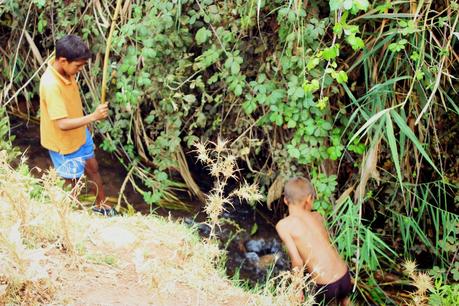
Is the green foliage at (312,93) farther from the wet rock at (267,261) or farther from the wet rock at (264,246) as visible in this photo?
the wet rock at (267,261)

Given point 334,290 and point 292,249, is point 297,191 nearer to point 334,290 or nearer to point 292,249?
point 292,249

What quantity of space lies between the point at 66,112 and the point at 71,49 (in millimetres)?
353

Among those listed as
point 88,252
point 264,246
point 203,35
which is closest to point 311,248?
point 264,246

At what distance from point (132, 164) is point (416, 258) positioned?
6.79 feet

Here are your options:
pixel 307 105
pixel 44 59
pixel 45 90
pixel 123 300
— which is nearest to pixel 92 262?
pixel 123 300

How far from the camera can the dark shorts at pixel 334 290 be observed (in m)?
2.95

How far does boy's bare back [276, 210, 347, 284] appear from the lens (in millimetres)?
2926

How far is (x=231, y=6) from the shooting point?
11.3 feet

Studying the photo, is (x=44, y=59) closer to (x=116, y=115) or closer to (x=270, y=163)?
(x=116, y=115)

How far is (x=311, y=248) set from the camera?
2.92 metres

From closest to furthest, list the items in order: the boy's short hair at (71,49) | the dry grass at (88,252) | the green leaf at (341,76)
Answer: the dry grass at (88,252) < the green leaf at (341,76) < the boy's short hair at (71,49)

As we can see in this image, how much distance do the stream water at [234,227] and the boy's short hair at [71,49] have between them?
0.82 meters

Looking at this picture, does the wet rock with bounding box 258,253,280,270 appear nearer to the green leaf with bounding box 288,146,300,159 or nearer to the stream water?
the stream water

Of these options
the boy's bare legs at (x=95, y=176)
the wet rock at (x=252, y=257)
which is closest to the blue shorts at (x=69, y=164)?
the boy's bare legs at (x=95, y=176)
